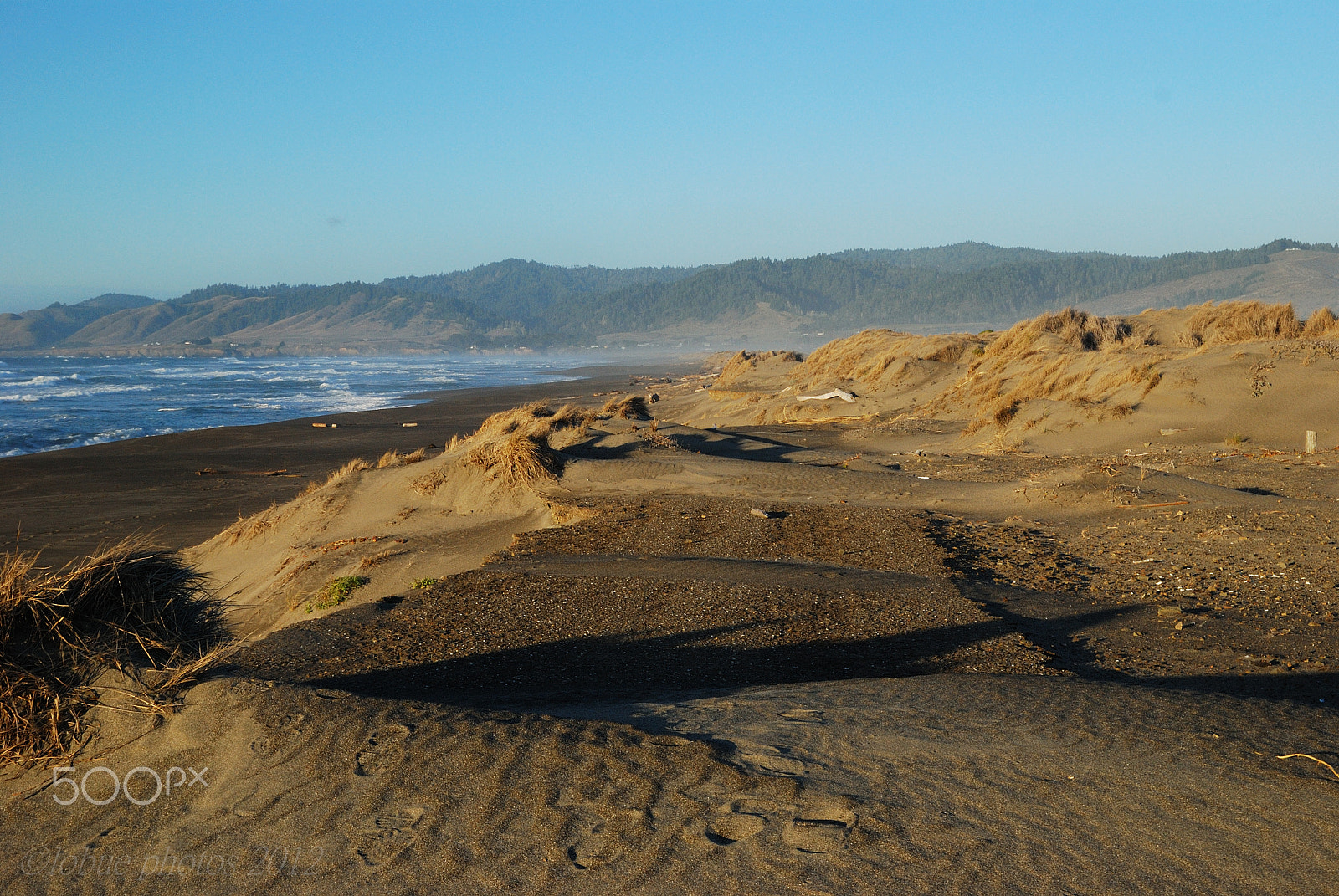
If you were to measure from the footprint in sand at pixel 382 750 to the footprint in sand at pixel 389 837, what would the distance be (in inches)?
11.0

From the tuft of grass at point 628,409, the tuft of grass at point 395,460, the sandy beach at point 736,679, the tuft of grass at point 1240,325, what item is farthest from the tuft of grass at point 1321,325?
the tuft of grass at point 395,460

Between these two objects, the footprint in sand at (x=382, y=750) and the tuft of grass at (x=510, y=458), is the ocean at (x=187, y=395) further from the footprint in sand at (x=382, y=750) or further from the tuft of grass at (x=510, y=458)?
the footprint in sand at (x=382, y=750)

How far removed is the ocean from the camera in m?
28.3

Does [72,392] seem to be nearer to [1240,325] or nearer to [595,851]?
[1240,325]

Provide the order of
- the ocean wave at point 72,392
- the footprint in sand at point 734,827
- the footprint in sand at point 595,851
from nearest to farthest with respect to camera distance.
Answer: the footprint in sand at point 595,851 < the footprint in sand at point 734,827 < the ocean wave at point 72,392

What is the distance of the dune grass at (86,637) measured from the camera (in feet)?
10.9

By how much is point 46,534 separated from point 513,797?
43.7ft

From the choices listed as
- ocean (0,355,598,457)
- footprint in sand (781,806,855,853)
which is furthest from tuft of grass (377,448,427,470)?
ocean (0,355,598,457)

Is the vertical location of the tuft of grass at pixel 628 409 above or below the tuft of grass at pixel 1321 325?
below

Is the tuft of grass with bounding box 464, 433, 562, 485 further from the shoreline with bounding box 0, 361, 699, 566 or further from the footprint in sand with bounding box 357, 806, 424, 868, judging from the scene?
the footprint in sand with bounding box 357, 806, 424, 868

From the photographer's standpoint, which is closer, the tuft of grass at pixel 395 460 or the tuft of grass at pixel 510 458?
the tuft of grass at pixel 510 458

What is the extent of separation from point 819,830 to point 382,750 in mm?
1724

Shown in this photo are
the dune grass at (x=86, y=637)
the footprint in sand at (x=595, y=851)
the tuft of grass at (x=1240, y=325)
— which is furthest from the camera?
the tuft of grass at (x=1240, y=325)

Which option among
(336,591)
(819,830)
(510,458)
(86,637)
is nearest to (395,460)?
(510,458)
